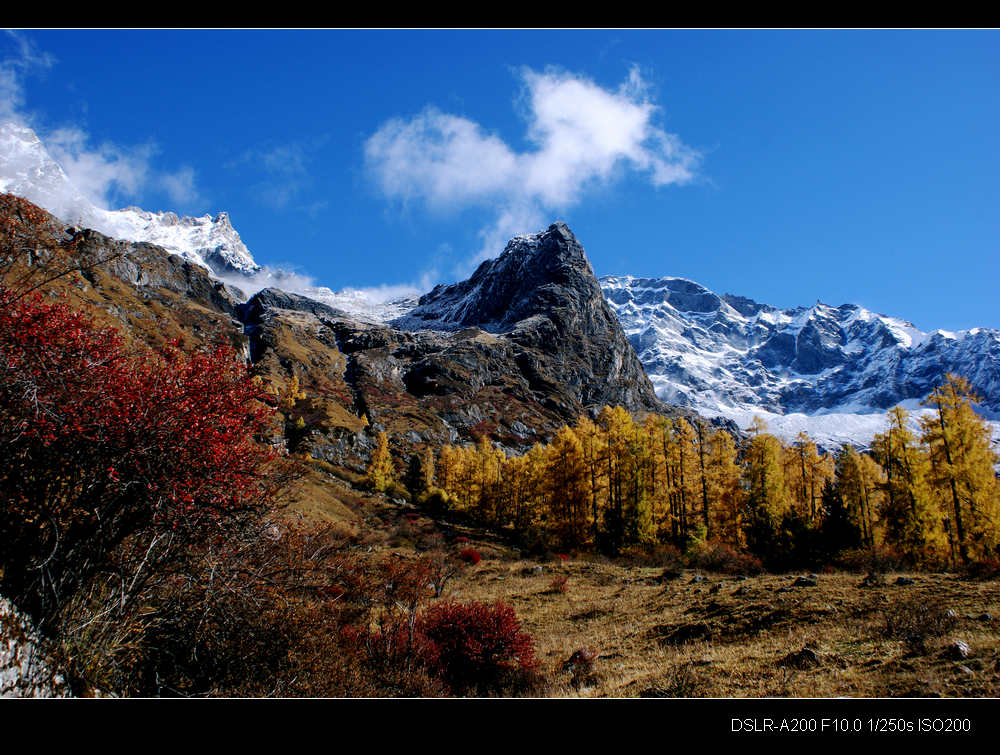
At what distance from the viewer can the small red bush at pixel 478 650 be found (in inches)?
477

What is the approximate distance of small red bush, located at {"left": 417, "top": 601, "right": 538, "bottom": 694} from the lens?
12109 mm

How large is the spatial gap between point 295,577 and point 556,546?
2991 centimetres

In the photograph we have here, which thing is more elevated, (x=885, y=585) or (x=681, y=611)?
(x=885, y=585)

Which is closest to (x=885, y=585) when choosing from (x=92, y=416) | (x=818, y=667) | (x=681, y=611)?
(x=681, y=611)

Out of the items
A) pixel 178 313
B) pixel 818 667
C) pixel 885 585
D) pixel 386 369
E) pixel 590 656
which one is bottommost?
pixel 590 656

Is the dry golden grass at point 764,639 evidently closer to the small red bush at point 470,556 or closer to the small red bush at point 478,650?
the small red bush at point 478,650

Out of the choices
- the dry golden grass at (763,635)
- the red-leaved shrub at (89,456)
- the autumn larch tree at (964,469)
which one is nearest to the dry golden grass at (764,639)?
the dry golden grass at (763,635)

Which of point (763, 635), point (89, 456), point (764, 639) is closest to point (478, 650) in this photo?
point (764, 639)

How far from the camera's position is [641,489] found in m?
34.8

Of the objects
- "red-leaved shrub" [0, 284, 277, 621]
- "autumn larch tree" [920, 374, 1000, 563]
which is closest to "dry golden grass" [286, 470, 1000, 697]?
Result: "red-leaved shrub" [0, 284, 277, 621]

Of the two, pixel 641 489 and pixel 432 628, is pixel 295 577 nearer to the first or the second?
pixel 432 628

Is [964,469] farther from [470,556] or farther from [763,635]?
[470,556]

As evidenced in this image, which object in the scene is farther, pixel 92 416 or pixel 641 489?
pixel 641 489

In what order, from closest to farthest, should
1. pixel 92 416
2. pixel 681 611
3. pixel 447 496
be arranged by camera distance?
pixel 92 416
pixel 681 611
pixel 447 496
